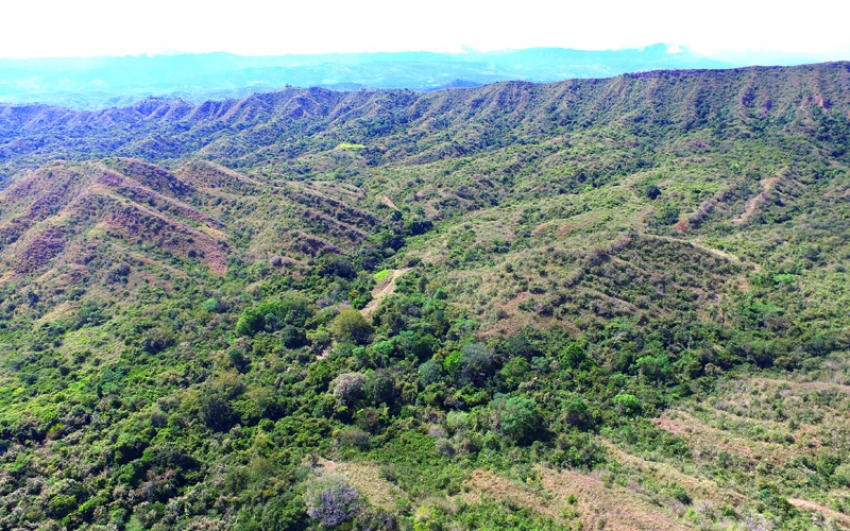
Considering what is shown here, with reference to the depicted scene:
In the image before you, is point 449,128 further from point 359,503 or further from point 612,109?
point 359,503

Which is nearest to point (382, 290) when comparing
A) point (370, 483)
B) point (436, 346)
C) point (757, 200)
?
point (436, 346)

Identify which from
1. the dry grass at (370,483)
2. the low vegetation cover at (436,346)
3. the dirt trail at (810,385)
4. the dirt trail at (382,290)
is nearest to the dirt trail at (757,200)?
the low vegetation cover at (436,346)

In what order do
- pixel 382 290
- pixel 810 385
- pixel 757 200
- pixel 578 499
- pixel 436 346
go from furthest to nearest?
pixel 757 200 < pixel 382 290 < pixel 436 346 < pixel 810 385 < pixel 578 499

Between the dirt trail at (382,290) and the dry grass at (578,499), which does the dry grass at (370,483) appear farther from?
the dirt trail at (382,290)

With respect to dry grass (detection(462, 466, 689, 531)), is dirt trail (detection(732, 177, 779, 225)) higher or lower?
higher

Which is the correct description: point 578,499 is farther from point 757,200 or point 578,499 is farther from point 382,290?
point 757,200

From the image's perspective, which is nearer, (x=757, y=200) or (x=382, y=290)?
(x=382, y=290)

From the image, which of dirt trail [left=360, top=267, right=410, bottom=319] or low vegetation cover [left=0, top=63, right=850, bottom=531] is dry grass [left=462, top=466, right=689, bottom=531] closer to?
low vegetation cover [left=0, top=63, right=850, bottom=531]

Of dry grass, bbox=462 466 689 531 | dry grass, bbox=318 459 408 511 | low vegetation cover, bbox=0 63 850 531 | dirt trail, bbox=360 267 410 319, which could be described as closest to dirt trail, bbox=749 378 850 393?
low vegetation cover, bbox=0 63 850 531
